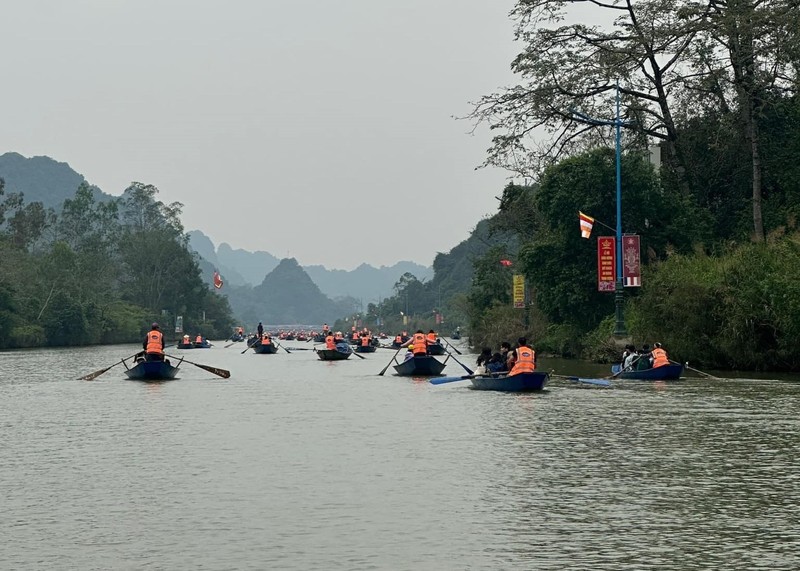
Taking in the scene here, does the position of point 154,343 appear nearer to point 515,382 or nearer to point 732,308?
point 515,382

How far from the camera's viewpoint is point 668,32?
5331 cm

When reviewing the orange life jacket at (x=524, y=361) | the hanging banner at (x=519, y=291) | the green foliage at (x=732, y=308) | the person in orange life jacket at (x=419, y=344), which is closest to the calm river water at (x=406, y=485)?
the orange life jacket at (x=524, y=361)

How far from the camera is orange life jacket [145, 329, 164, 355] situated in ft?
132

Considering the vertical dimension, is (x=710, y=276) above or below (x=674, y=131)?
below

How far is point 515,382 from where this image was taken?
32.5 metres

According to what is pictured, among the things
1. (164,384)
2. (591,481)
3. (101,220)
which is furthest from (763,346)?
(101,220)

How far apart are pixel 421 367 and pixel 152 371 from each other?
33.2 ft

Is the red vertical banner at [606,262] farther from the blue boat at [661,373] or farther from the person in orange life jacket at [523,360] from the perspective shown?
the person in orange life jacket at [523,360]

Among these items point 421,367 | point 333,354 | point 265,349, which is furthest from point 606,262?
point 265,349

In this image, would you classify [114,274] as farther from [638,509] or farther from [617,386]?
[638,509]

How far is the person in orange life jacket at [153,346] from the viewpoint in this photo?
132ft

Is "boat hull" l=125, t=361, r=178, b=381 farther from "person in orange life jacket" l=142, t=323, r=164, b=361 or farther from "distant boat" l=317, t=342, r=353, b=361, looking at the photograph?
"distant boat" l=317, t=342, r=353, b=361

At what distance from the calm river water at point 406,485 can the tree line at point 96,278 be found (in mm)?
73999

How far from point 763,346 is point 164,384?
72.4 ft
